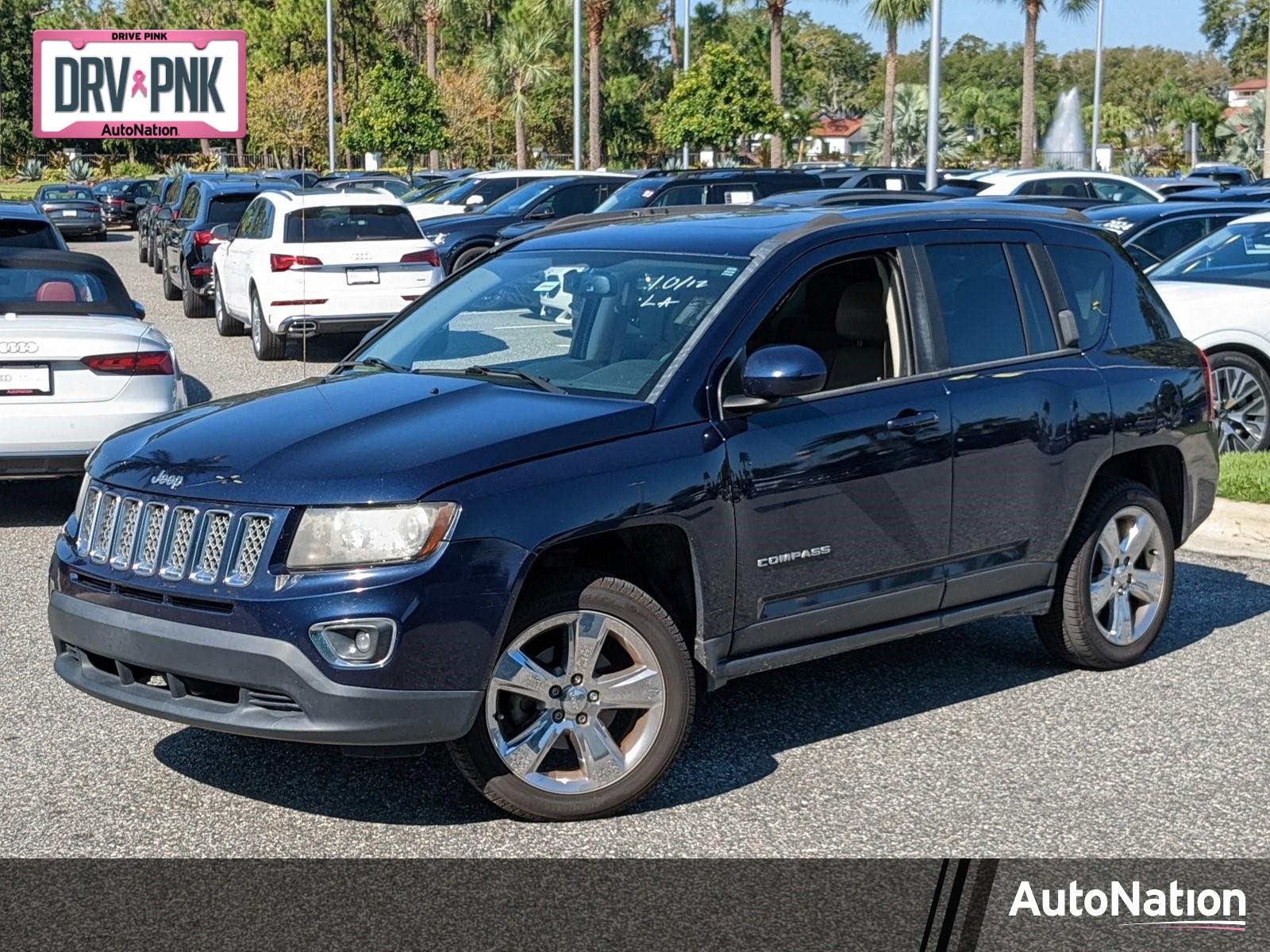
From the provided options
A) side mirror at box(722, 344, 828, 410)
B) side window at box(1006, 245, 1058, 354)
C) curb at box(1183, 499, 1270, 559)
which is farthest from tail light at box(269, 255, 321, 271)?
side mirror at box(722, 344, 828, 410)

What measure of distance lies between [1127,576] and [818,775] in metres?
1.98

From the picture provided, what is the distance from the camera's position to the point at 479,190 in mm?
30719

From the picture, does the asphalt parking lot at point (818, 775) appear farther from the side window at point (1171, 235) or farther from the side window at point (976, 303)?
the side window at point (1171, 235)

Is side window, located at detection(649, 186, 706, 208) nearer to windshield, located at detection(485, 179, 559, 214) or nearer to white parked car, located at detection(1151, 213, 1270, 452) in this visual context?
windshield, located at detection(485, 179, 559, 214)

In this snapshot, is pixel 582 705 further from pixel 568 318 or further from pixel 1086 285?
pixel 1086 285

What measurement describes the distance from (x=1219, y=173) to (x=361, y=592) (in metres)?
35.2

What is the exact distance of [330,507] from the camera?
4.89 m

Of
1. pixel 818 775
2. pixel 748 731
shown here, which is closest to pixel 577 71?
pixel 748 731

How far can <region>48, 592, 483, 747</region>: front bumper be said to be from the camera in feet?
15.9

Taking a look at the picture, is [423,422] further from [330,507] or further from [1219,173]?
[1219,173]

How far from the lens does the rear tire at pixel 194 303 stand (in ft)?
75.9

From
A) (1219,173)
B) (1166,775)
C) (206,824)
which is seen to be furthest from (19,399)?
(1219,173)

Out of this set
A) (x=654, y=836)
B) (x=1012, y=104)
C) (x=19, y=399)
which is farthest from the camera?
(x=1012, y=104)

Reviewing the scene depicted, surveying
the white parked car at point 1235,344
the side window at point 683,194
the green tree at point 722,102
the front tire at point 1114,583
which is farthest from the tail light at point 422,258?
the green tree at point 722,102
